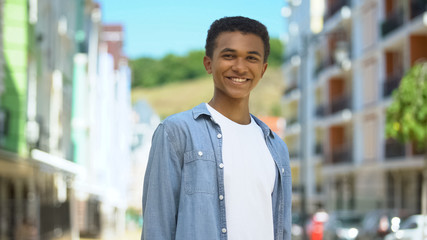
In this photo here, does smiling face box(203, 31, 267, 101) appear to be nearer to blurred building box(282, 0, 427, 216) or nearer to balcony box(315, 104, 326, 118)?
blurred building box(282, 0, 427, 216)

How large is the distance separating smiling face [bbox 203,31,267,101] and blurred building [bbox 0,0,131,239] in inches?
747

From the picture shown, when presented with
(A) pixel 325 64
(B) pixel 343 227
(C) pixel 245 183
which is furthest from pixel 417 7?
(C) pixel 245 183

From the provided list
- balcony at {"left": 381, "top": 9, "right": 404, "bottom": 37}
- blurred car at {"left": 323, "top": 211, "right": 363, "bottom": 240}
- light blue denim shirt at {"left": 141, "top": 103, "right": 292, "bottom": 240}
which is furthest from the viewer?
balcony at {"left": 381, "top": 9, "right": 404, "bottom": 37}

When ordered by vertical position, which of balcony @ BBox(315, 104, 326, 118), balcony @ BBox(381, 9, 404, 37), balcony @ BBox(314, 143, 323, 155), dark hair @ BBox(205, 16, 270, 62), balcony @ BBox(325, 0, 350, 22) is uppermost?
balcony @ BBox(325, 0, 350, 22)

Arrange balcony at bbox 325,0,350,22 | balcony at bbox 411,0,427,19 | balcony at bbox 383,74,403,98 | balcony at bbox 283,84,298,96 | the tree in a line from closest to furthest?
the tree < balcony at bbox 411,0,427,19 < balcony at bbox 383,74,403,98 < balcony at bbox 325,0,350,22 < balcony at bbox 283,84,298,96

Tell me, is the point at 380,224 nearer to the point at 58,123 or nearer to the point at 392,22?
the point at 58,123

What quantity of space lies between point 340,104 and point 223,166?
52811 millimetres

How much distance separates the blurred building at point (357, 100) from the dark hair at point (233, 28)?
27955mm

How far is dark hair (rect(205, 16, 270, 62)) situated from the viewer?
3.77 meters

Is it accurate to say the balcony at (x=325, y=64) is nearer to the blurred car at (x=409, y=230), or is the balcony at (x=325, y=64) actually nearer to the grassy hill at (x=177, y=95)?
the blurred car at (x=409, y=230)

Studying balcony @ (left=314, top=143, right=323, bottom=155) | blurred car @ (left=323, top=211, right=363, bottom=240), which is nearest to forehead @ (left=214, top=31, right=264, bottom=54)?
blurred car @ (left=323, top=211, right=363, bottom=240)

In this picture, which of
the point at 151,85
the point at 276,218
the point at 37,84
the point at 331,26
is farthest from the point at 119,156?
the point at 151,85

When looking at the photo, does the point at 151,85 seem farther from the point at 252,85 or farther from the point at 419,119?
the point at 252,85

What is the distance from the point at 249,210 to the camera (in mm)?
3609
